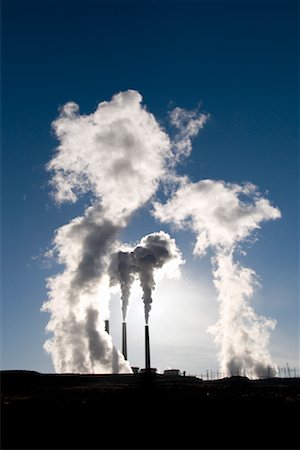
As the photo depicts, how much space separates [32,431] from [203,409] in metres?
7.24

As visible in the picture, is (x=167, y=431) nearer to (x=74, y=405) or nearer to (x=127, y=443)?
(x=127, y=443)

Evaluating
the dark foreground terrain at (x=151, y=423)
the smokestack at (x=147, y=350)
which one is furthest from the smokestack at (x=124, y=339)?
the dark foreground terrain at (x=151, y=423)

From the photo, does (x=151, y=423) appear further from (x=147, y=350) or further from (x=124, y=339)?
(x=124, y=339)

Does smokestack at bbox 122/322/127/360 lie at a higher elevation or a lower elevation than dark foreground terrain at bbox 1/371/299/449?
higher

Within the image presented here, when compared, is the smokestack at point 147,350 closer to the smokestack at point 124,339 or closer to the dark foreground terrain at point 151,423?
the smokestack at point 124,339

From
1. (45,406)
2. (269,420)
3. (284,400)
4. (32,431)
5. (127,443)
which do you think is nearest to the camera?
(127,443)

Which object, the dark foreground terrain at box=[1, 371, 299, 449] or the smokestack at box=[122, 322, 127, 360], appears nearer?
the dark foreground terrain at box=[1, 371, 299, 449]

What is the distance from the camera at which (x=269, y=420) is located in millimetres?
16969

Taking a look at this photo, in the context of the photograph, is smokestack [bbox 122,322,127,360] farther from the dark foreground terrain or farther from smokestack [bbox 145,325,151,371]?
the dark foreground terrain

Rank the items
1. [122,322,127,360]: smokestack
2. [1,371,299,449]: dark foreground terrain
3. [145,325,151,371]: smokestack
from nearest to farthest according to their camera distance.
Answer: [1,371,299,449]: dark foreground terrain
[145,325,151,371]: smokestack
[122,322,127,360]: smokestack

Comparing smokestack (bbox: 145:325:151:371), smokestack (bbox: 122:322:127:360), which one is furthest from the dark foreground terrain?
smokestack (bbox: 122:322:127:360)

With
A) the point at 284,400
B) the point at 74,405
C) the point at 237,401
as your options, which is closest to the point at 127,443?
the point at 74,405

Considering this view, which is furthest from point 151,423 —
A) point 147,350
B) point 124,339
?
point 124,339

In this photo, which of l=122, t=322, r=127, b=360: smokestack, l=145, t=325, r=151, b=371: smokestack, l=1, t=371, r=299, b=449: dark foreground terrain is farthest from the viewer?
l=122, t=322, r=127, b=360: smokestack
